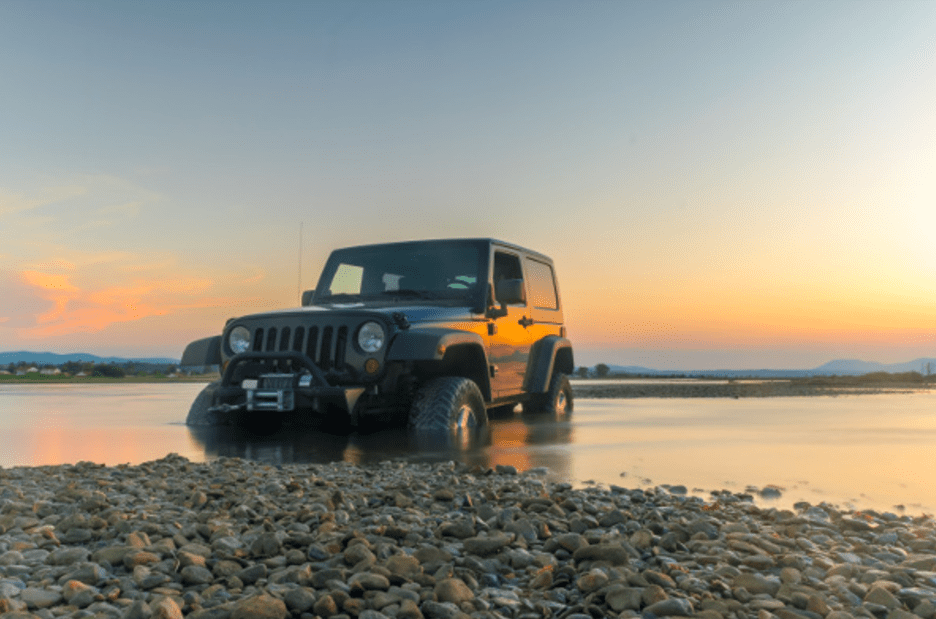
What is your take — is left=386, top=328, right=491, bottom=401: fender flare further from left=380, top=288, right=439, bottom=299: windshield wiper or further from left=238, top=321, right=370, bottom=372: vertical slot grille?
left=380, top=288, right=439, bottom=299: windshield wiper

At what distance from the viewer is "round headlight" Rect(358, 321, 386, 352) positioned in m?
6.61

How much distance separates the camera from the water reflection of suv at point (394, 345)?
658 cm

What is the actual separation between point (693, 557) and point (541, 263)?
7026mm

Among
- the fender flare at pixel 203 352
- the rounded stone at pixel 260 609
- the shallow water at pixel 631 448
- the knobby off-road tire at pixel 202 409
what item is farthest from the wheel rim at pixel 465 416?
the rounded stone at pixel 260 609

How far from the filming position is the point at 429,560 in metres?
2.95

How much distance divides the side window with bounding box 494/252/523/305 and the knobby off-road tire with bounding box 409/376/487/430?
1.37 meters

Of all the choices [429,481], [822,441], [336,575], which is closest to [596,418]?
[822,441]

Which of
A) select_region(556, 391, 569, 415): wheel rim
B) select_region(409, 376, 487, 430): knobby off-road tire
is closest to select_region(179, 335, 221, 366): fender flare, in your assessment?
select_region(409, 376, 487, 430): knobby off-road tire

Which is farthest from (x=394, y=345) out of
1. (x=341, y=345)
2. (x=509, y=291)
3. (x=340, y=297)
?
(x=340, y=297)

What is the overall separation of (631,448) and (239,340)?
402 cm

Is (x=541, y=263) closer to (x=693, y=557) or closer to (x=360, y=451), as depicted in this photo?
(x=360, y=451)

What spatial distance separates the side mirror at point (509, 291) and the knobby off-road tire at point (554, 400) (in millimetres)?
2514

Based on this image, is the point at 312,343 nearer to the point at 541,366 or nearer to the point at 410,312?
the point at 410,312

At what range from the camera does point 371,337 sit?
6.65m
